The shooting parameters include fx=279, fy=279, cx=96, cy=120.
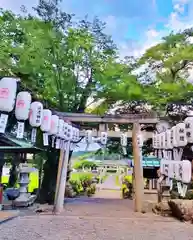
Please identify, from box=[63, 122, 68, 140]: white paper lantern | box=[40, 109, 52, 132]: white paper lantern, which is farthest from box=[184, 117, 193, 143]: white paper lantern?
box=[63, 122, 68, 140]: white paper lantern

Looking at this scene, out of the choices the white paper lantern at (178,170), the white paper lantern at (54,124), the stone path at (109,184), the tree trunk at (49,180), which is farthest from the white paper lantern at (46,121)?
the stone path at (109,184)

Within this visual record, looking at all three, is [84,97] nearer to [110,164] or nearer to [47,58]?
[47,58]

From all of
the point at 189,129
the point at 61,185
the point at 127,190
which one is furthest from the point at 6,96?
the point at 127,190

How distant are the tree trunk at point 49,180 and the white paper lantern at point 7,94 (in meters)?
6.64

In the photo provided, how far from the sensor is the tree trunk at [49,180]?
10742mm

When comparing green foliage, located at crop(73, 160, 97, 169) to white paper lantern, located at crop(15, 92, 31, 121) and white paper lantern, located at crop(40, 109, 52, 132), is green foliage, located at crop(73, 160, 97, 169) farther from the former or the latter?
white paper lantern, located at crop(15, 92, 31, 121)

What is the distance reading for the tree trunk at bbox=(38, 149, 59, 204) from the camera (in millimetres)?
10742

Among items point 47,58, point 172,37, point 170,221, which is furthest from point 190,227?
point 172,37

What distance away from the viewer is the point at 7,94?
4391mm

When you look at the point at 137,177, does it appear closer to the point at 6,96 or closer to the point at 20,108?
the point at 20,108

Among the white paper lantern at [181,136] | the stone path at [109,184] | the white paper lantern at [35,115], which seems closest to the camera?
the white paper lantern at [181,136]

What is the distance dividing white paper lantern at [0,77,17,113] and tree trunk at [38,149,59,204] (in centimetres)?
664

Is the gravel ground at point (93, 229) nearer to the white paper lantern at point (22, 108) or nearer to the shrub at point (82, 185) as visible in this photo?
the white paper lantern at point (22, 108)

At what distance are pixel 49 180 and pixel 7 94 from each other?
6972 mm
